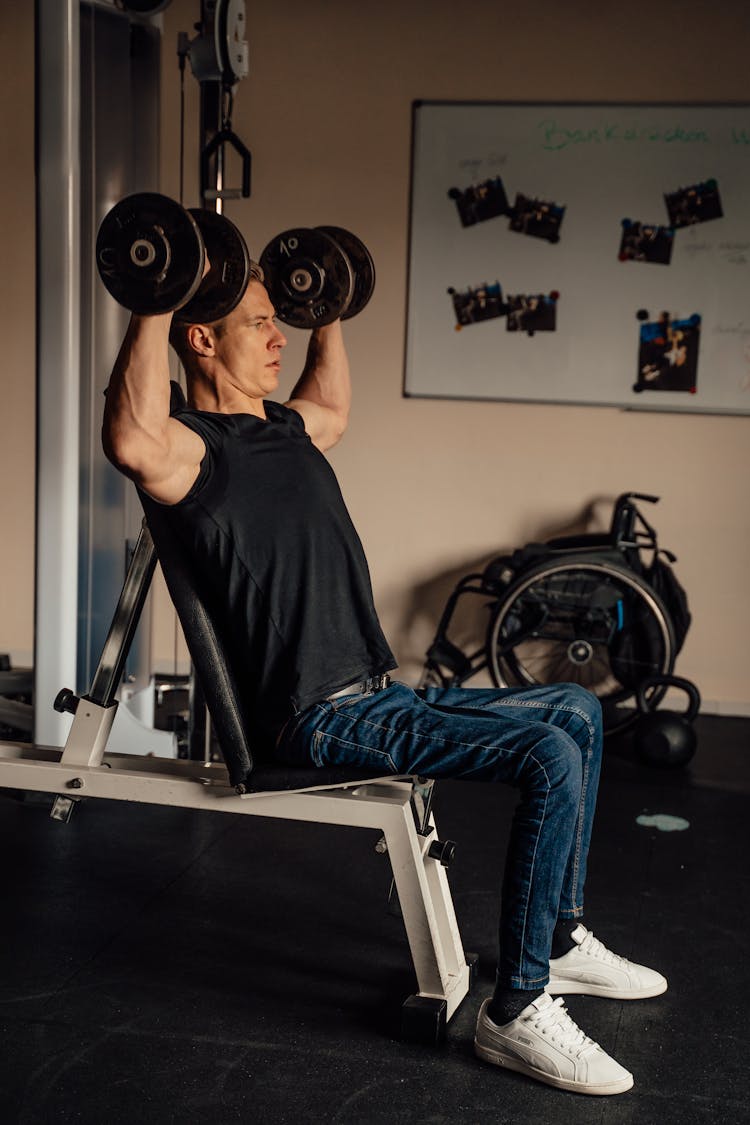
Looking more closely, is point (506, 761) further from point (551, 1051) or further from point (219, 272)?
point (219, 272)

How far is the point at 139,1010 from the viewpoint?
1.99 meters

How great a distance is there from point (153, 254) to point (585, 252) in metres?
2.53

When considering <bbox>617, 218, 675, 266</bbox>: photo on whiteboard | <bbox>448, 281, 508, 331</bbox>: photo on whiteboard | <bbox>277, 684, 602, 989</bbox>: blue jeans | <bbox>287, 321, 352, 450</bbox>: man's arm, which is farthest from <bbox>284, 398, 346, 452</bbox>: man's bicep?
<bbox>617, 218, 675, 266</bbox>: photo on whiteboard

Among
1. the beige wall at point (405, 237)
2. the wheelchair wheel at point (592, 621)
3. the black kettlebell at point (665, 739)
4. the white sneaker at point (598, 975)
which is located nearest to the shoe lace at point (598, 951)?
the white sneaker at point (598, 975)

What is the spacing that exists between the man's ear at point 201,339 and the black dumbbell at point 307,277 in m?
0.19

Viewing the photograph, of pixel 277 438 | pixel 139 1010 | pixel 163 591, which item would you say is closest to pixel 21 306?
pixel 163 591

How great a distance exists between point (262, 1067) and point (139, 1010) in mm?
267

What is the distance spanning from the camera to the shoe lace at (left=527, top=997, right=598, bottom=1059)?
1.83 metres

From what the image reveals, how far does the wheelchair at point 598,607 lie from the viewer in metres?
3.63

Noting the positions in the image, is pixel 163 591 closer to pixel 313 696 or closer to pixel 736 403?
pixel 736 403

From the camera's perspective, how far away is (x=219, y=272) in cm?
186

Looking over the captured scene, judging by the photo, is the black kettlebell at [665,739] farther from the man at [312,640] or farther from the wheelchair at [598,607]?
the man at [312,640]

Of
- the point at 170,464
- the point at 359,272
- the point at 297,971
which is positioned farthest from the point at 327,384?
the point at 297,971

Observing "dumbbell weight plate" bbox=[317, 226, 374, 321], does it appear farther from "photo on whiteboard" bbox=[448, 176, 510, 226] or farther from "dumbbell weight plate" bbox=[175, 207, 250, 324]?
"photo on whiteboard" bbox=[448, 176, 510, 226]
